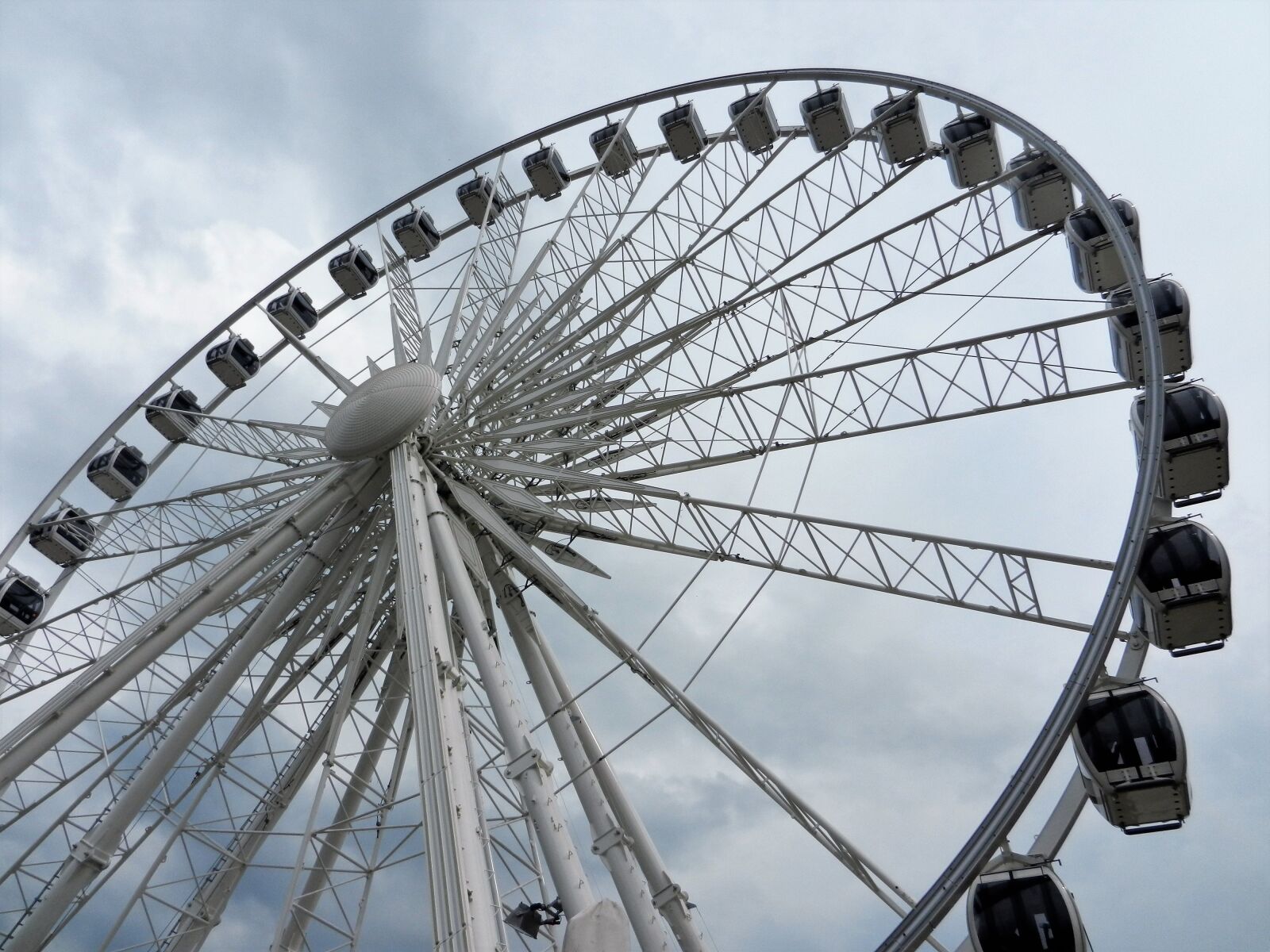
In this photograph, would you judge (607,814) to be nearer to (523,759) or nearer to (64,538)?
(523,759)

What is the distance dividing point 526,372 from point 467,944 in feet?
33.6

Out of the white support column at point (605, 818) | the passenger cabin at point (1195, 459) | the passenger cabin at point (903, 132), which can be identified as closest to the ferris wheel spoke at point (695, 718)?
the white support column at point (605, 818)

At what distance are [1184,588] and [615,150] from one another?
15.9 m

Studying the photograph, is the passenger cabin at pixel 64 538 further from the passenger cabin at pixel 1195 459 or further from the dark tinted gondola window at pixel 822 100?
the passenger cabin at pixel 1195 459

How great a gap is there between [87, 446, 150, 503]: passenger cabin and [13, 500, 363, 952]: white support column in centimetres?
1084

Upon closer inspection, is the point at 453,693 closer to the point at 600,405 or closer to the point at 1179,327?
the point at 600,405

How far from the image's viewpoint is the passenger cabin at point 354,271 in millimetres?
24000

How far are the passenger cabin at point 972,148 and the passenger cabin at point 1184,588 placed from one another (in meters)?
9.41

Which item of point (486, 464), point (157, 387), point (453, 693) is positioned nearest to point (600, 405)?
point (486, 464)

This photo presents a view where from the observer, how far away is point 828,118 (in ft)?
64.9

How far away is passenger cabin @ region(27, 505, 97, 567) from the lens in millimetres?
21844

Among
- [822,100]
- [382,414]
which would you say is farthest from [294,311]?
→ [822,100]

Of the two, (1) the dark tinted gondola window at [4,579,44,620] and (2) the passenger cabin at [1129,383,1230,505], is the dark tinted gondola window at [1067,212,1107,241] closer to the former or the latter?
(2) the passenger cabin at [1129,383,1230,505]

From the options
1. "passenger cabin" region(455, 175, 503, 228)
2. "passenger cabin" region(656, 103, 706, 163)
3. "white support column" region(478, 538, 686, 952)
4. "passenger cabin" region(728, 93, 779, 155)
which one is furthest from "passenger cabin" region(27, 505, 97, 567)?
"passenger cabin" region(728, 93, 779, 155)
